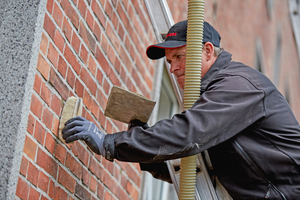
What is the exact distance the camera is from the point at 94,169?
2859 mm

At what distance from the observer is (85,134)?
214 cm

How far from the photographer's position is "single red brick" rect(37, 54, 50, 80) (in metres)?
2.12

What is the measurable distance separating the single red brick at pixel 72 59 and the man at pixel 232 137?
0.42 metres

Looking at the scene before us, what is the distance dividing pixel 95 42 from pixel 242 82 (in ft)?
3.54

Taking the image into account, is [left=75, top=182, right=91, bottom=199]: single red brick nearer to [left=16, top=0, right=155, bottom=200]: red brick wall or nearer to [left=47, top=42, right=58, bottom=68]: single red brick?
[left=16, top=0, right=155, bottom=200]: red brick wall

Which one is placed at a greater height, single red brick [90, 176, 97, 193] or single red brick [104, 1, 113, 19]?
single red brick [104, 1, 113, 19]

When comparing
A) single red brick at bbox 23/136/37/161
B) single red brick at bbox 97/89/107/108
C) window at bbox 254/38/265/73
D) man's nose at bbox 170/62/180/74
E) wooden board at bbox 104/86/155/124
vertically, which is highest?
window at bbox 254/38/265/73

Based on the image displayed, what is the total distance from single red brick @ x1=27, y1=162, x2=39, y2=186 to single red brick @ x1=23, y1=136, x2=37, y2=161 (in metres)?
0.04

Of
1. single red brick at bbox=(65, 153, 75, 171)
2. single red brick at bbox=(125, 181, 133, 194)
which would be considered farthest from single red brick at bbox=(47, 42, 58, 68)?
single red brick at bbox=(125, 181, 133, 194)

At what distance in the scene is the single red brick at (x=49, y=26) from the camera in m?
2.20

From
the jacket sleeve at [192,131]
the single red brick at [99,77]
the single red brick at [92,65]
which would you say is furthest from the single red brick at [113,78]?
the jacket sleeve at [192,131]

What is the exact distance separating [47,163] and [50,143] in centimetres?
11

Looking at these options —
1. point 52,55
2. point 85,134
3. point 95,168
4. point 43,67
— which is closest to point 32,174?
point 85,134

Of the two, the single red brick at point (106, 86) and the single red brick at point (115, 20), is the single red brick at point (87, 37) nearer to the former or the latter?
the single red brick at point (106, 86)
